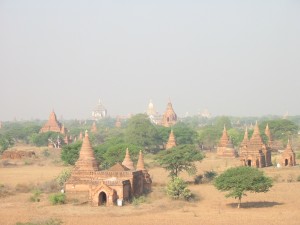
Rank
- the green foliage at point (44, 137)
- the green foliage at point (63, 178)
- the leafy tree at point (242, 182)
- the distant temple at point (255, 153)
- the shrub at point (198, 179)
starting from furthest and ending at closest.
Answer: the green foliage at point (44, 137) < the distant temple at point (255, 153) < the shrub at point (198, 179) < the green foliage at point (63, 178) < the leafy tree at point (242, 182)

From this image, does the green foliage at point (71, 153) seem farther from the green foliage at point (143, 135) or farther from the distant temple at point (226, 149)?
the green foliage at point (143, 135)

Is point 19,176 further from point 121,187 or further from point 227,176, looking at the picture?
point 227,176

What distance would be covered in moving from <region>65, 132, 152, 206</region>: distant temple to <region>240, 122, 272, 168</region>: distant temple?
1501cm

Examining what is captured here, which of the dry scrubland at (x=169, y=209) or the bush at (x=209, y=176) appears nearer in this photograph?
the dry scrubland at (x=169, y=209)

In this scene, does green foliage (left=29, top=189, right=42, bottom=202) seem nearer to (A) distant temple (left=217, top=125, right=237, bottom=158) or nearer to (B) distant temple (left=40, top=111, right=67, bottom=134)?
(A) distant temple (left=217, top=125, right=237, bottom=158)

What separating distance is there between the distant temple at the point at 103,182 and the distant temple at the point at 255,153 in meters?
15.0

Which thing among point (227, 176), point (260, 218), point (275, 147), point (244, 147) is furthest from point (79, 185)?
point (275, 147)

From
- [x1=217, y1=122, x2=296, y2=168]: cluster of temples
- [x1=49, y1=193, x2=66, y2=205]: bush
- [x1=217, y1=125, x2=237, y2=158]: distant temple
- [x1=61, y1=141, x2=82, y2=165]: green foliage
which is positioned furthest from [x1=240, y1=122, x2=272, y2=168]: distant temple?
[x1=49, y1=193, x2=66, y2=205]: bush

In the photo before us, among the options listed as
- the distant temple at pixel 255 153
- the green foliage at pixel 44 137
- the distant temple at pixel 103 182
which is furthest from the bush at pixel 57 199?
the green foliage at pixel 44 137

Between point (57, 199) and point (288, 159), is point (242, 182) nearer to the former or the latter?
point (57, 199)

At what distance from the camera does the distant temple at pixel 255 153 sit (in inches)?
2031

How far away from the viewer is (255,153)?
51594 mm

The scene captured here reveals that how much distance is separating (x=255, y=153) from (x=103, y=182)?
72.9 ft

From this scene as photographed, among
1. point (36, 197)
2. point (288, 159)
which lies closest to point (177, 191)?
point (36, 197)
